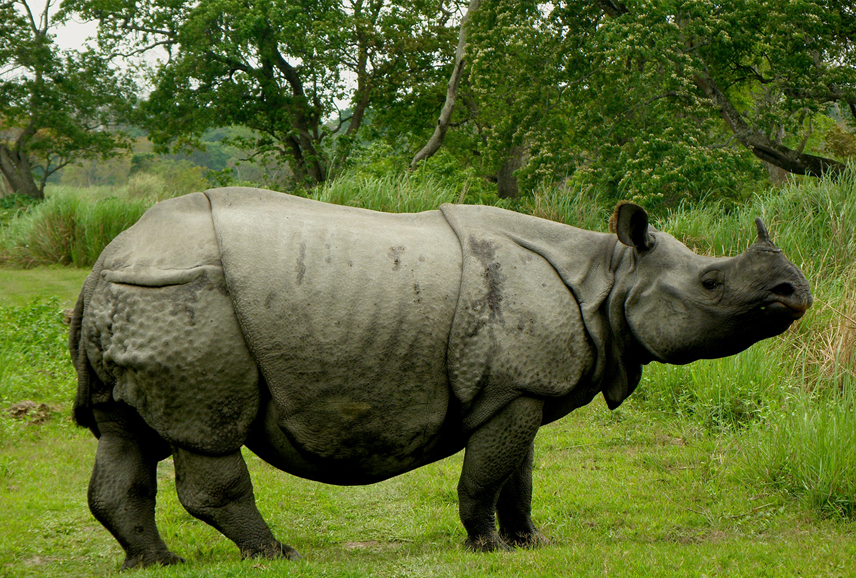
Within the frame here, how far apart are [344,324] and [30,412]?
246 inches

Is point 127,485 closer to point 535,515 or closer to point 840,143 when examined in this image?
point 535,515

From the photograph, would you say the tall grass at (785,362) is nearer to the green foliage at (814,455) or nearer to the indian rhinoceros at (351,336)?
the green foliage at (814,455)

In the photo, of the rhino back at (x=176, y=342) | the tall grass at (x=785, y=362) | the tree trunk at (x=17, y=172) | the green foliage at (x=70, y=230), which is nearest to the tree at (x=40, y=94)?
the tree trunk at (x=17, y=172)

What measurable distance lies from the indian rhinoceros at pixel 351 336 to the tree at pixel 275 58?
24123mm

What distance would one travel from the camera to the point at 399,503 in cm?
671

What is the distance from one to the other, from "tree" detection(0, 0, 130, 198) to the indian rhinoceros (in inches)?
1137

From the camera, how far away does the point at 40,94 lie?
30.5 meters

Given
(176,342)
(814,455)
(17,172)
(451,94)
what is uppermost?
(451,94)

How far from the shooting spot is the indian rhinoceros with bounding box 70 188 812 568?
407cm

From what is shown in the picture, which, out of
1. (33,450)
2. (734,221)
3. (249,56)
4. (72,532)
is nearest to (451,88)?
(249,56)

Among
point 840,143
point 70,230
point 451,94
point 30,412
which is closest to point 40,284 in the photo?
point 70,230

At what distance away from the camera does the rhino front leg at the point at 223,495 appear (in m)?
4.22

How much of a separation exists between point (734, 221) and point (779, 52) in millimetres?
7601

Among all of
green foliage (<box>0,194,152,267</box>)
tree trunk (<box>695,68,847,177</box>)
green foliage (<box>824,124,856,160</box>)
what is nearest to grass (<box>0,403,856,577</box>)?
green foliage (<box>0,194,152,267</box>)
